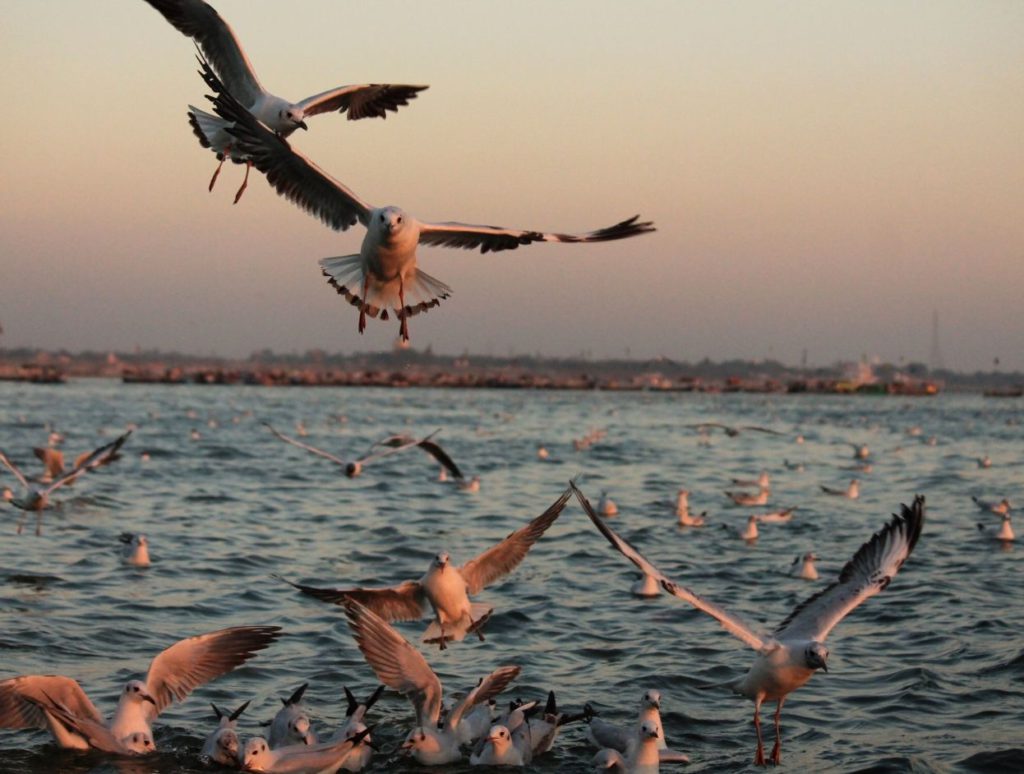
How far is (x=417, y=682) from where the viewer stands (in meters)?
9.98

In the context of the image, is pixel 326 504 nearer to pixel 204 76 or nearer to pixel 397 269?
pixel 397 269

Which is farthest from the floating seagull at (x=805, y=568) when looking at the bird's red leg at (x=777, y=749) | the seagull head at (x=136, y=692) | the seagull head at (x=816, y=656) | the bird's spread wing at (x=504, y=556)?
the seagull head at (x=136, y=692)

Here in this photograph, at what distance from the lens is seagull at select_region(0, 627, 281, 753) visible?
954 centimetres

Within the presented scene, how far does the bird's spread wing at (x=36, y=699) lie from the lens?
374 inches

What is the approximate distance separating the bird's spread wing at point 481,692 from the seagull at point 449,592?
75cm

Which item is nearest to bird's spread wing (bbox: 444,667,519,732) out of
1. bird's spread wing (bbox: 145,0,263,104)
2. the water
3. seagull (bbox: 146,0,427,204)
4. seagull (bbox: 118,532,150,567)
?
the water

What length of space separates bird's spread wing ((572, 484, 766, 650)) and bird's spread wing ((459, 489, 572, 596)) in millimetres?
2142

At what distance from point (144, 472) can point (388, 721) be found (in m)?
22.8

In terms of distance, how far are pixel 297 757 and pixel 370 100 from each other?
19.8 feet

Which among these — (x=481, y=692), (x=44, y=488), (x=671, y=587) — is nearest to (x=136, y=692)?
(x=481, y=692)

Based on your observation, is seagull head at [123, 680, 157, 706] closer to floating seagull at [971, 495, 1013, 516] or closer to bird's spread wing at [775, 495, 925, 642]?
bird's spread wing at [775, 495, 925, 642]

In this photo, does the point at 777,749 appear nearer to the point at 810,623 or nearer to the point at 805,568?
the point at 810,623

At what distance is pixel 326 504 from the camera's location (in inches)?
1035

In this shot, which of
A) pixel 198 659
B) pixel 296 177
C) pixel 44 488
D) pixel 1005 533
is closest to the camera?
pixel 198 659
